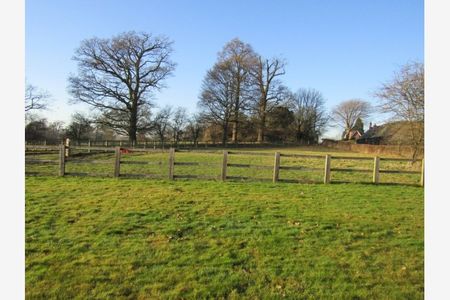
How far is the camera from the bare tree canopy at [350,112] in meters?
Result: 70.8

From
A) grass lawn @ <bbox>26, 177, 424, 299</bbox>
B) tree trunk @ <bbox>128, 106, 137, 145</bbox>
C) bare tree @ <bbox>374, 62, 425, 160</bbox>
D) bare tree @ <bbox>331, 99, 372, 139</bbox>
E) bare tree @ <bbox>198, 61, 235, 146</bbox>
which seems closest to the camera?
grass lawn @ <bbox>26, 177, 424, 299</bbox>

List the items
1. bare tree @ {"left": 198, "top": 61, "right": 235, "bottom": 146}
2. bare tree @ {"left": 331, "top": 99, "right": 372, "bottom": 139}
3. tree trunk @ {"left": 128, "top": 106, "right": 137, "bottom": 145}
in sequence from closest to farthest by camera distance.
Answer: tree trunk @ {"left": 128, "top": 106, "right": 137, "bottom": 145} < bare tree @ {"left": 198, "top": 61, "right": 235, "bottom": 146} < bare tree @ {"left": 331, "top": 99, "right": 372, "bottom": 139}

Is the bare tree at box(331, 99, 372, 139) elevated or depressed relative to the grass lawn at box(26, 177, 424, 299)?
elevated

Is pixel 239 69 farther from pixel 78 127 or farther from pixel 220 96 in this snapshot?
pixel 78 127

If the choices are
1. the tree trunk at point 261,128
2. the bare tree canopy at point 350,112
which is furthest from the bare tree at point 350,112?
the tree trunk at point 261,128

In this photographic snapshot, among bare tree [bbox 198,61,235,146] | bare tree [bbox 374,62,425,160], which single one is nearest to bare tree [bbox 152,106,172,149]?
bare tree [bbox 198,61,235,146]

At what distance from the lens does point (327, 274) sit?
3.26 m

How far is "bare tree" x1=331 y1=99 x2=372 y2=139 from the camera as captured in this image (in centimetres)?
7081

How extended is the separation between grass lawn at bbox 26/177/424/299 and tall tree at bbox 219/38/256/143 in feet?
132

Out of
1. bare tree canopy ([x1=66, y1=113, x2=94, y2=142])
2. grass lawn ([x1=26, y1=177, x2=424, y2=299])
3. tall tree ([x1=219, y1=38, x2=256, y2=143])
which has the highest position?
tall tree ([x1=219, y1=38, x2=256, y2=143])

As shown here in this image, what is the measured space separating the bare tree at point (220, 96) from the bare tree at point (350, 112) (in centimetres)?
3437

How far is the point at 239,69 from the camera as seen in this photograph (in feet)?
154

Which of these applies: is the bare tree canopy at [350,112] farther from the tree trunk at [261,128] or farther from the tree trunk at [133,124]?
the tree trunk at [133,124]

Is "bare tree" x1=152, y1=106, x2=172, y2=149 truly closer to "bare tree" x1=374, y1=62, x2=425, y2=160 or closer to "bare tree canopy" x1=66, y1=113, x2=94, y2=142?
"bare tree canopy" x1=66, y1=113, x2=94, y2=142
